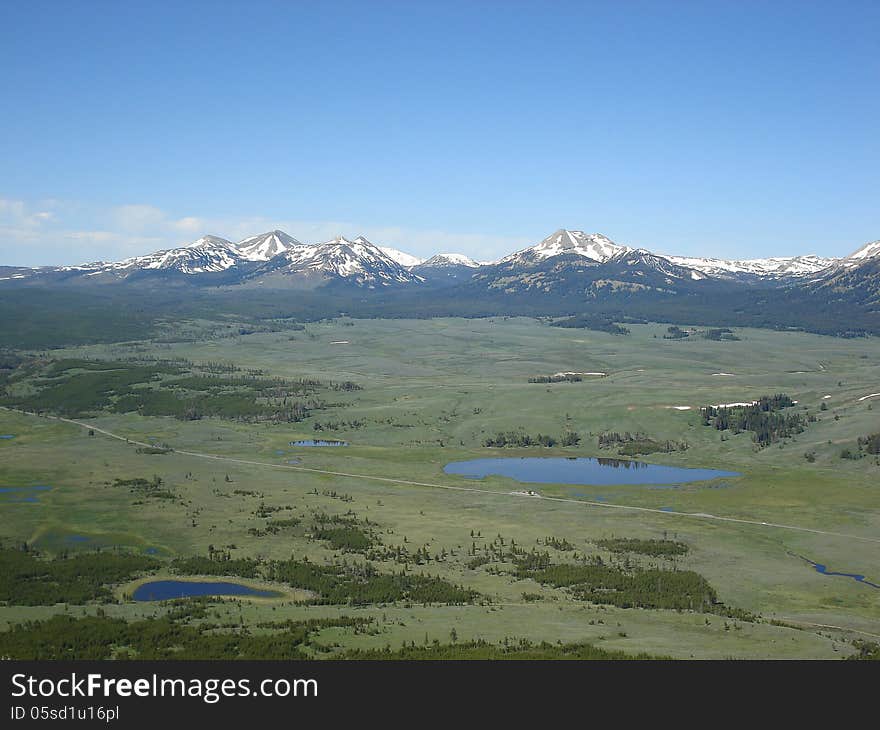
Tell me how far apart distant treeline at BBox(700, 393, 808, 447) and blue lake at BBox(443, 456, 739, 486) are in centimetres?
2247

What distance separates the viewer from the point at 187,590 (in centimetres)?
6719

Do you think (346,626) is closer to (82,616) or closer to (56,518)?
(82,616)

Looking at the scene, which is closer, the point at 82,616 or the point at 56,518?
the point at 82,616

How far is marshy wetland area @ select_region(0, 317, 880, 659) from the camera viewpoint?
52.7 m

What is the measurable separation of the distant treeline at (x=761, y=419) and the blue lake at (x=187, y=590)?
99298mm

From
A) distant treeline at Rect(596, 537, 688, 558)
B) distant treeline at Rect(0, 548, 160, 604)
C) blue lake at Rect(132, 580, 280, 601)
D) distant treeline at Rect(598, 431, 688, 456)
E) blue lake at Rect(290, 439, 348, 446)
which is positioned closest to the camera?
distant treeline at Rect(0, 548, 160, 604)

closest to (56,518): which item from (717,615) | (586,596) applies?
(586,596)

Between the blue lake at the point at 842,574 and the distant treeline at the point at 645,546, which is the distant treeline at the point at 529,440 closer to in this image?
the distant treeline at the point at 645,546

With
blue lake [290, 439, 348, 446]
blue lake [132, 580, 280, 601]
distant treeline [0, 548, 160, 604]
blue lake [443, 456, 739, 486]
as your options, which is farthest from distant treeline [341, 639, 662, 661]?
blue lake [290, 439, 348, 446]

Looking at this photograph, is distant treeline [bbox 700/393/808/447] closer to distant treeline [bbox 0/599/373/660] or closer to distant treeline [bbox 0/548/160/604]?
Answer: distant treeline [bbox 0/548/160/604]

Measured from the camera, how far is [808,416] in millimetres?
152625

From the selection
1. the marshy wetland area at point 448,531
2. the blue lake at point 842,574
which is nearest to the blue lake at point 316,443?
the marshy wetland area at point 448,531

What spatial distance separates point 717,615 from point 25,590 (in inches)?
2068

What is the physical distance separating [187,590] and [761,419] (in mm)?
115320
